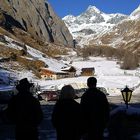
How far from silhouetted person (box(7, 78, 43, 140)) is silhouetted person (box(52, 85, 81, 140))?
1.74ft

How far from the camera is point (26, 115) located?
1050 centimetres

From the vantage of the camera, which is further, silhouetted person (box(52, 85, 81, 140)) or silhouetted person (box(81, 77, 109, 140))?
silhouetted person (box(81, 77, 109, 140))

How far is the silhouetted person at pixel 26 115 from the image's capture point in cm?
1045

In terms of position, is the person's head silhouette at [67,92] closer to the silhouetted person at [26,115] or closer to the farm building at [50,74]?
the silhouetted person at [26,115]

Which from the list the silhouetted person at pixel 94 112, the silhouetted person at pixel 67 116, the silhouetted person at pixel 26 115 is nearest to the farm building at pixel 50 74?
the silhouetted person at pixel 94 112

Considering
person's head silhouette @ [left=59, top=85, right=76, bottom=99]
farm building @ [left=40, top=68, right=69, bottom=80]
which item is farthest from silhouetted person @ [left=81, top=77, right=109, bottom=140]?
farm building @ [left=40, top=68, right=69, bottom=80]

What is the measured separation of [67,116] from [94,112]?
3.39 feet

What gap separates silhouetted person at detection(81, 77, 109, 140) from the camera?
10758mm

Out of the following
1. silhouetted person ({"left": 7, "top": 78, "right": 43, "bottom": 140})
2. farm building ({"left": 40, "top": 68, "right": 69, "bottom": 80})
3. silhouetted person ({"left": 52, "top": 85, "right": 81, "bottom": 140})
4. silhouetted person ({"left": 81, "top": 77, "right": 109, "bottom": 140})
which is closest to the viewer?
silhouetted person ({"left": 52, "top": 85, "right": 81, "bottom": 140})

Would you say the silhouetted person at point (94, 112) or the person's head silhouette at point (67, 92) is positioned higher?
the person's head silhouette at point (67, 92)

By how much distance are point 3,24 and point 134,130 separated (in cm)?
17843

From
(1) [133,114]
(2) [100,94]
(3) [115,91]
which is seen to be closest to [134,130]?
(1) [133,114]

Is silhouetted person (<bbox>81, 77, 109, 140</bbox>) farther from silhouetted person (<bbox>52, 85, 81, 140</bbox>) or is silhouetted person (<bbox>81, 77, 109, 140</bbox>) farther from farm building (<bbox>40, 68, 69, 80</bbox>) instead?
farm building (<bbox>40, 68, 69, 80</bbox>)

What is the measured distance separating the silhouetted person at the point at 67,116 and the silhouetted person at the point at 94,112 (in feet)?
1.91
